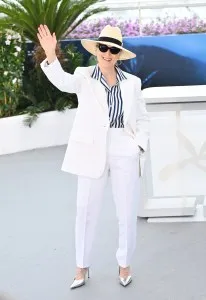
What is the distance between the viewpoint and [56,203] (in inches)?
218

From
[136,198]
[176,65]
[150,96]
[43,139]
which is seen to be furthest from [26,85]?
[136,198]

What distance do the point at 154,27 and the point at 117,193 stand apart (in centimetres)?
604

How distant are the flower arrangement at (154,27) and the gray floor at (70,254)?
3894 mm

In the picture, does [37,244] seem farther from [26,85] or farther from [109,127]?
[26,85]

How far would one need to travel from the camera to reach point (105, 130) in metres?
3.56

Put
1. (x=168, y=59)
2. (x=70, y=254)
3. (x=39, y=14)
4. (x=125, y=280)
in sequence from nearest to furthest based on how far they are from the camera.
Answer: (x=125, y=280)
(x=70, y=254)
(x=39, y=14)
(x=168, y=59)

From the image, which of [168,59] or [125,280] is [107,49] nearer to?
[125,280]

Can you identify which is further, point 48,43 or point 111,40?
point 111,40

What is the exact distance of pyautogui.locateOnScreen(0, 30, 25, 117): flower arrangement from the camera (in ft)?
24.8

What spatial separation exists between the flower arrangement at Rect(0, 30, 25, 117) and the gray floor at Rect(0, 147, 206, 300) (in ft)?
6.12

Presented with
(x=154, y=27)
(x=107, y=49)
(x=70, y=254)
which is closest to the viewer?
(x=107, y=49)

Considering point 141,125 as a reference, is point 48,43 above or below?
above

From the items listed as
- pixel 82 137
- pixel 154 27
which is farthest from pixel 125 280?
pixel 154 27

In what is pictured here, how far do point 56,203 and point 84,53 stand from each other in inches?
137
